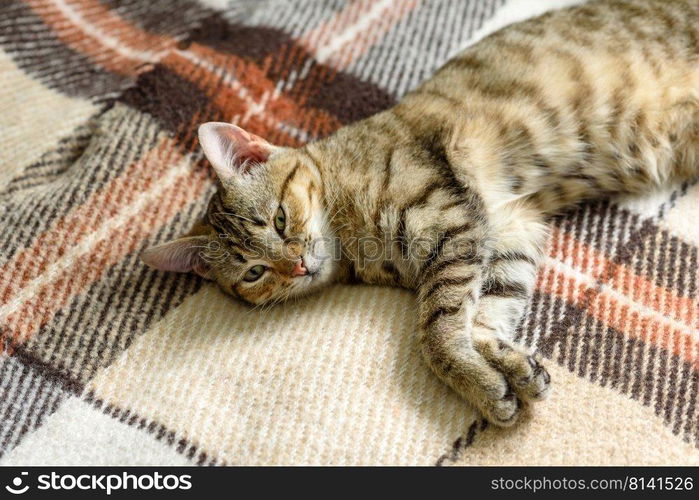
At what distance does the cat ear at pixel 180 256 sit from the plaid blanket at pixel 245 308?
0.19 ft

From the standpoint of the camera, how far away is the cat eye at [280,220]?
178 centimetres

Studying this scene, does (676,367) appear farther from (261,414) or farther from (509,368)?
(261,414)

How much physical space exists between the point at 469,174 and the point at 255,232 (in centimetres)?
62

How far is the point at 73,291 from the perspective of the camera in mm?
1782

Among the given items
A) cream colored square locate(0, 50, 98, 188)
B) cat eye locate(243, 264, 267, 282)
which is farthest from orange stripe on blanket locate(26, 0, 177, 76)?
cat eye locate(243, 264, 267, 282)

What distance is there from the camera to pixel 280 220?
1.79 meters

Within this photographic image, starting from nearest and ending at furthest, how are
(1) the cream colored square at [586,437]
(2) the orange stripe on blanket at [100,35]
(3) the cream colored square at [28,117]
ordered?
(1) the cream colored square at [586,437] < (3) the cream colored square at [28,117] < (2) the orange stripe on blanket at [100,35]

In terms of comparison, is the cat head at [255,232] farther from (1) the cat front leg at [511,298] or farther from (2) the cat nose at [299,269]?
(1) the cat front leg at [511,298]

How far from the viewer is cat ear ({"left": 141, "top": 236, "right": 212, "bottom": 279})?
5.74ft

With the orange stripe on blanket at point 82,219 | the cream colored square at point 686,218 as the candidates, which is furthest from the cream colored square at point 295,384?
the cream colored square at point 686,218

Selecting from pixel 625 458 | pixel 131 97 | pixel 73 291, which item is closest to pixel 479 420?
pixel 625 458

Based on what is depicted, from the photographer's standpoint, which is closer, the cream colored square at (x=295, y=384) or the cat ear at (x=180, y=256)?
the cream colored square at (x=295, y=384)

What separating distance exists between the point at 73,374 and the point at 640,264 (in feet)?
5.00
